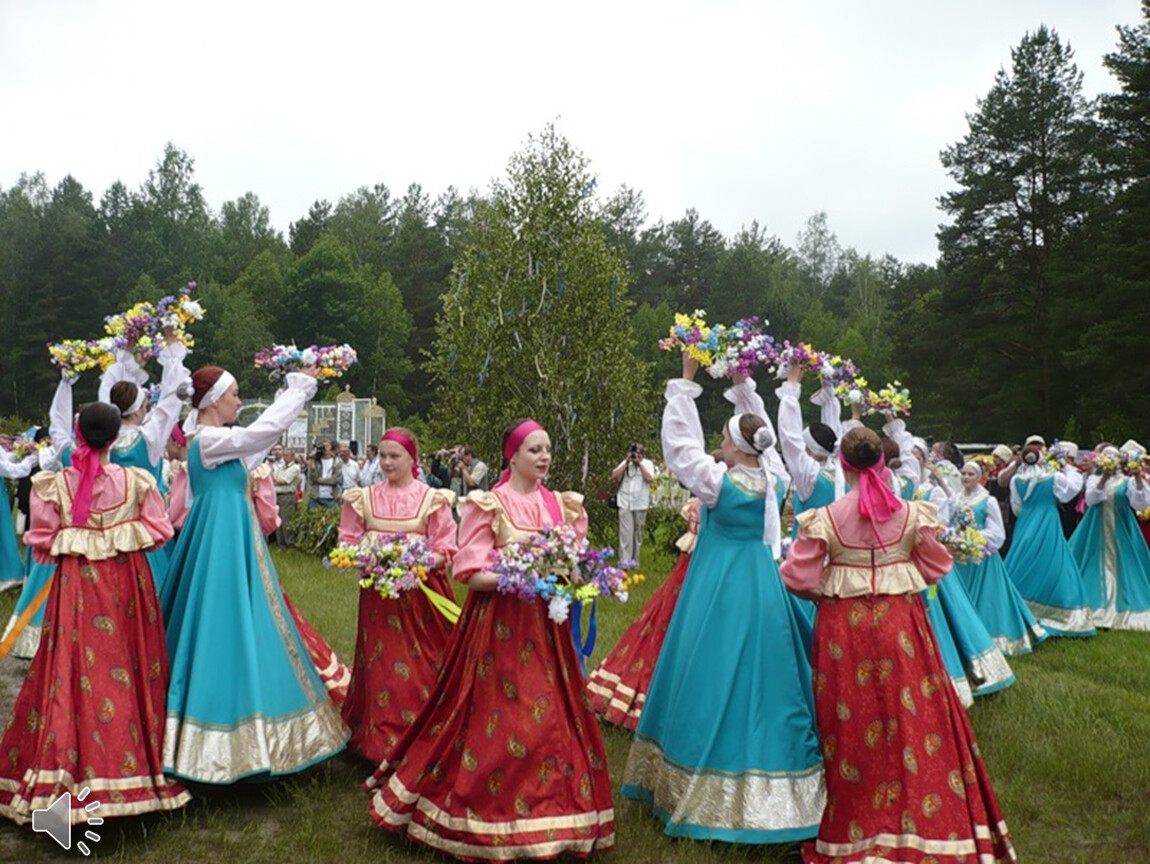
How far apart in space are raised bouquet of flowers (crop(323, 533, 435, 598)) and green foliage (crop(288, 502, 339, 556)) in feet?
36.2

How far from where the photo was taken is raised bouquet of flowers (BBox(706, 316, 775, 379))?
18.9 ft

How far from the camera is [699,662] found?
18.1 feet

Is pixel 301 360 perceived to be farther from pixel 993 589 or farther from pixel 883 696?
pixel 993 589

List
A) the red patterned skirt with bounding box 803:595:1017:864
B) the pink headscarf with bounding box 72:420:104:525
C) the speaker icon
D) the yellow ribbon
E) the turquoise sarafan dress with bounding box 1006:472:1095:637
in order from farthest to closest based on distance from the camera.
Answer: the turquoise sarafan dress with bounding box 1006:472:1095:637
the yellow ribbon
the pink headscarf with bounding box 72:420:104:525
the speaker icon
the red patterned skirt with bounding box 803:595:1017:864

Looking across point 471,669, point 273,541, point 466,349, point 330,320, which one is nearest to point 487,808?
point 471,669

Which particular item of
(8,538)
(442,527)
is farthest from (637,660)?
(8,538)

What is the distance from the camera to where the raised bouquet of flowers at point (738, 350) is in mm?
5746

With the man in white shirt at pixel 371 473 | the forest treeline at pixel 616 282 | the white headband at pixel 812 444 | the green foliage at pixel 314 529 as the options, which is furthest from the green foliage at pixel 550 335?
the white headband at pixel 812 444

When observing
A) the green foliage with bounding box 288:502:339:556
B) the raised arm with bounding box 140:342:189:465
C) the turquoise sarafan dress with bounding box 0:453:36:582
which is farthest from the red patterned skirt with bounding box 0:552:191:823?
the green foliage with bounding box 288:502:339:556

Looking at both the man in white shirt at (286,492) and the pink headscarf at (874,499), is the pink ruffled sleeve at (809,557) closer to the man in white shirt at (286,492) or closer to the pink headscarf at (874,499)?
the pink headscarf at (874,499)

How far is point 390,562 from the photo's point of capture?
5832 mm

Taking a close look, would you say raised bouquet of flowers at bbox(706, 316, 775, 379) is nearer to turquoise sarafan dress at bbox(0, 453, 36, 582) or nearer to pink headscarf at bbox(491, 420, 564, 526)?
pink headscarf at bbox(491, 420, 564, 526)

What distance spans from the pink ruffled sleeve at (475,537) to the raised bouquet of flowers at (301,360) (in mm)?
1350

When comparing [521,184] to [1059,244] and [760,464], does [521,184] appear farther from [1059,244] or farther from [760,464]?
[1059,244]
